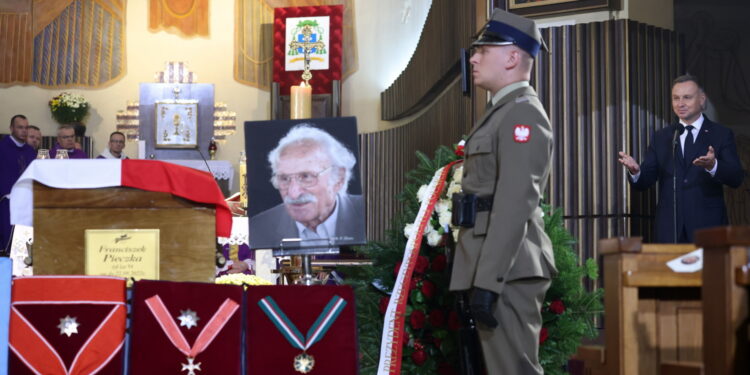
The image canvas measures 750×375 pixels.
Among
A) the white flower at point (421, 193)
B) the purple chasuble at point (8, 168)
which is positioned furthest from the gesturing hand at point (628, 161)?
the purple chasuble at point (8, 168)

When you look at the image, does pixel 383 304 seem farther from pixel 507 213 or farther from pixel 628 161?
pixel 628 161

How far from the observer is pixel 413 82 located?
33.3 feet

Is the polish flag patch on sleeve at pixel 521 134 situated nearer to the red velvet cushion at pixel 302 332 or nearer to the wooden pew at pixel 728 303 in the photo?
the red velvet cushion at pixel 302 332

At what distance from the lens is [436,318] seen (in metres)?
4.10

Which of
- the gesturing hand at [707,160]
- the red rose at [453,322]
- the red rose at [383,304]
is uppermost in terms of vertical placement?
the gesturing hand at [707,160]

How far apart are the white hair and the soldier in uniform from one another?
1.67 ft

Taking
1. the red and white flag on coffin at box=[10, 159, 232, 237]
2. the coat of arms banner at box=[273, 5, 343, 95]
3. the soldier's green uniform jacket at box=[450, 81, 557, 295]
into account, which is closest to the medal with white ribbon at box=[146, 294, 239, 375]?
the red and white flag on coffin at box=[10, 159, 232, 237]

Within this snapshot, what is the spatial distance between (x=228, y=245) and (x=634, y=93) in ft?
10.3

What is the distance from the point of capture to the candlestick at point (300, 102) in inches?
185

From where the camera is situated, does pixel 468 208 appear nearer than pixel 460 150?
Yes

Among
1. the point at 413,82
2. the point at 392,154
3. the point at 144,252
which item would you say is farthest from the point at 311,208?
the point at 392,154

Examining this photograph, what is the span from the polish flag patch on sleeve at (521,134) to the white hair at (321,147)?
0.72 metres

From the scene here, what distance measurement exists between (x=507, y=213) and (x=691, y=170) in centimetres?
232

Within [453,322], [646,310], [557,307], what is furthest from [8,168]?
[646,310]
